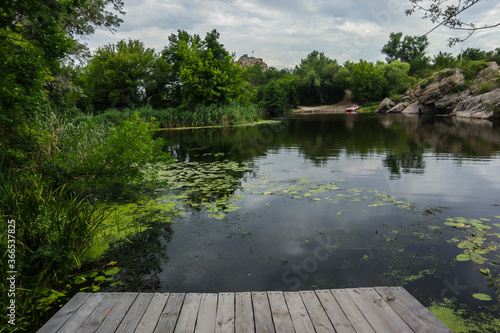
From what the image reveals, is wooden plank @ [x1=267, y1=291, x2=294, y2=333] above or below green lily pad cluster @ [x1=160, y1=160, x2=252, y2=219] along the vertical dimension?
below

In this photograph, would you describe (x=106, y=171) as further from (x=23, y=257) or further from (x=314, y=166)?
(x=314, y=166)

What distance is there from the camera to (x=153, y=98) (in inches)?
1569

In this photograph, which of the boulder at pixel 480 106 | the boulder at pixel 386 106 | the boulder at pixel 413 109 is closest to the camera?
the boulder at pixel 480 106

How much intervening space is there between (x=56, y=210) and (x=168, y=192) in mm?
3689

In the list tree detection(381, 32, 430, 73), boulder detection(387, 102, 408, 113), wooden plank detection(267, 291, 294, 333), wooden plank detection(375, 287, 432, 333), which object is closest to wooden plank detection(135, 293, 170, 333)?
wooden plank detection(267, 291, 294, 333)

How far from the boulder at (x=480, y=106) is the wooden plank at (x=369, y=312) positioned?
105 feet

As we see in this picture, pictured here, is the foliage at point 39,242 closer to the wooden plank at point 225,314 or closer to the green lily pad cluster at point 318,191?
the wooden plank at point 225,314

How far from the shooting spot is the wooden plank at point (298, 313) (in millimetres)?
2804

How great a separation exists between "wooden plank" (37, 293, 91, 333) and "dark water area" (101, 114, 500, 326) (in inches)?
29.4

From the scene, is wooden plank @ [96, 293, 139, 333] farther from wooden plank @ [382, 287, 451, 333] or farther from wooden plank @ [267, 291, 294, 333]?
wooden plank @ [382, 287, 451, 333]

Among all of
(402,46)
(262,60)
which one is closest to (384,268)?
(402,46)

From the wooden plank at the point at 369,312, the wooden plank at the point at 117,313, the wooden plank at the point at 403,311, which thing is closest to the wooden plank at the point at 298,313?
the wooden plank at the point at 369,312

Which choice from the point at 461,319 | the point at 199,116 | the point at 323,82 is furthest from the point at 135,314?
the point at 323,82

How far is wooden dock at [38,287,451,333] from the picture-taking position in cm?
282
